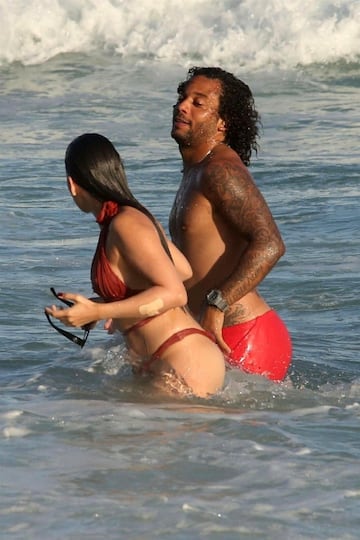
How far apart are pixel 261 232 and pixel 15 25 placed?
51.8 feet

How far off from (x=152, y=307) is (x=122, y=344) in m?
1.63

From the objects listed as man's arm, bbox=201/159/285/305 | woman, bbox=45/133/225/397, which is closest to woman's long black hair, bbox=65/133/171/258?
woman, bbox=45/133/225/397

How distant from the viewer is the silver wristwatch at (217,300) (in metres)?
5.63

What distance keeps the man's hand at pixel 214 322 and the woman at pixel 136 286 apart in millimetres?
206

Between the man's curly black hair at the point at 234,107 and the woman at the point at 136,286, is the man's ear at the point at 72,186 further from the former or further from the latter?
the man's curly black hair at the point at 234,107

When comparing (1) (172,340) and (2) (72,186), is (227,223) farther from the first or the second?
(2) (72,186)

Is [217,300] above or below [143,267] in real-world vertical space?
below

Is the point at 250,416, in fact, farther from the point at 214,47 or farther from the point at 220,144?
the point at 214,47

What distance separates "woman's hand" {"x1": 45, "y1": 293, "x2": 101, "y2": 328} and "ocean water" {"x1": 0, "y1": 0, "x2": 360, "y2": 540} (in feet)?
1.63

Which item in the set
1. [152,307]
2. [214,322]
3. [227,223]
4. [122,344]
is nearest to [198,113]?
[227,223]

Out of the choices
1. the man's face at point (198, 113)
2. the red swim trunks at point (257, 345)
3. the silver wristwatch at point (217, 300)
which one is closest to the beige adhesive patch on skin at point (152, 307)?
the silver wristwatch at point (217, 300)

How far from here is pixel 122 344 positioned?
6613mm

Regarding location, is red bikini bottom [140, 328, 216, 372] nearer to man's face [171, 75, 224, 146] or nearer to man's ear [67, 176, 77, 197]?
man's ear [67, 176, 77, 197]

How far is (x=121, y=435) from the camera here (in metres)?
5.09
